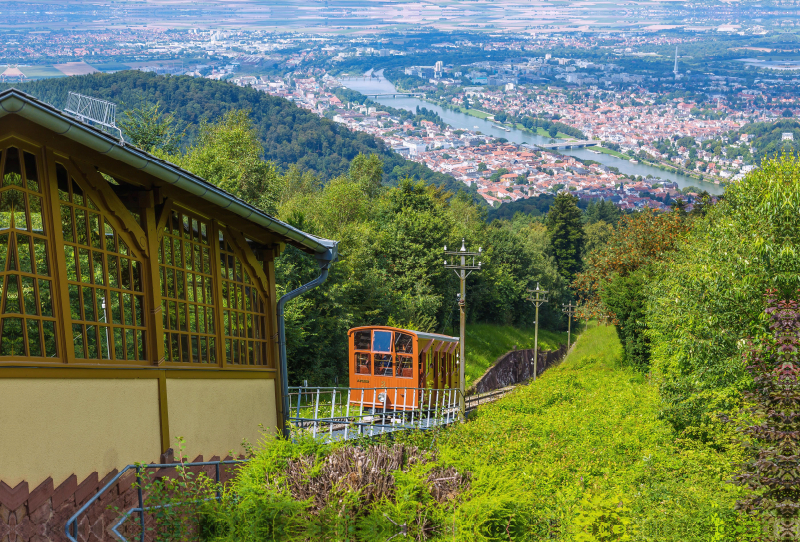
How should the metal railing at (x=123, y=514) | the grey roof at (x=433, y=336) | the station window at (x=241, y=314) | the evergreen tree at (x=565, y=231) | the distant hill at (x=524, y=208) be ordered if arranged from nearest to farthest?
the metal railing at (x=123, y=514)
the station window at (x=241, y=314)
the grey roof at (x=433, y=336)
the evergreen tree at (x=565, y=231)
the distant hill at (x=524, y=208)

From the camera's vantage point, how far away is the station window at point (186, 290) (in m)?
8.47

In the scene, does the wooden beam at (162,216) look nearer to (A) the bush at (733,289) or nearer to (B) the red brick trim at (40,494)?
(B) the red brick trim at (40,494)

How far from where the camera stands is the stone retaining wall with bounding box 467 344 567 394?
48.2 m

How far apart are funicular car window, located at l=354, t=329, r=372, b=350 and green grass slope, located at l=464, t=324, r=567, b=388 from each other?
22.9 meters

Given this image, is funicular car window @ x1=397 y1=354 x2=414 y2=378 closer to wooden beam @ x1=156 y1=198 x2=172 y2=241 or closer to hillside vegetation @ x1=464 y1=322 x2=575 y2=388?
wooden beam @ x1=156 y1=198 x2=172 y2=241

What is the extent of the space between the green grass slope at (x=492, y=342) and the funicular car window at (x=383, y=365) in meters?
22.9

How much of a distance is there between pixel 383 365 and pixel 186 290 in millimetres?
14727

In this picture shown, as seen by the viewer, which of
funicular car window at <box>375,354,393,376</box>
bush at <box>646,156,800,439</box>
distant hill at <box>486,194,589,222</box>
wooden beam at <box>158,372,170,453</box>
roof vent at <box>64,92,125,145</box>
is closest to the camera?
roof vent at <box>64,92,125,145</box>

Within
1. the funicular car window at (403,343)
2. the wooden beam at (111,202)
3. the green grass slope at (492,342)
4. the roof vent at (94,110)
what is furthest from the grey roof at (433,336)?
the green grass slope at (492,342)

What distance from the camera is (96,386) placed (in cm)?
698

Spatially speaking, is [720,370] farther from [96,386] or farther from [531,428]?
[96,386]

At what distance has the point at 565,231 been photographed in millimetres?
92750

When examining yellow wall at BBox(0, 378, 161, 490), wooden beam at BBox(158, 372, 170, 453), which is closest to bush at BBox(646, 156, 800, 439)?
wooden beam at BBox(158, 372, 170, 453)

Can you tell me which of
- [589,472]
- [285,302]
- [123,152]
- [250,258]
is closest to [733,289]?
[589,472]
